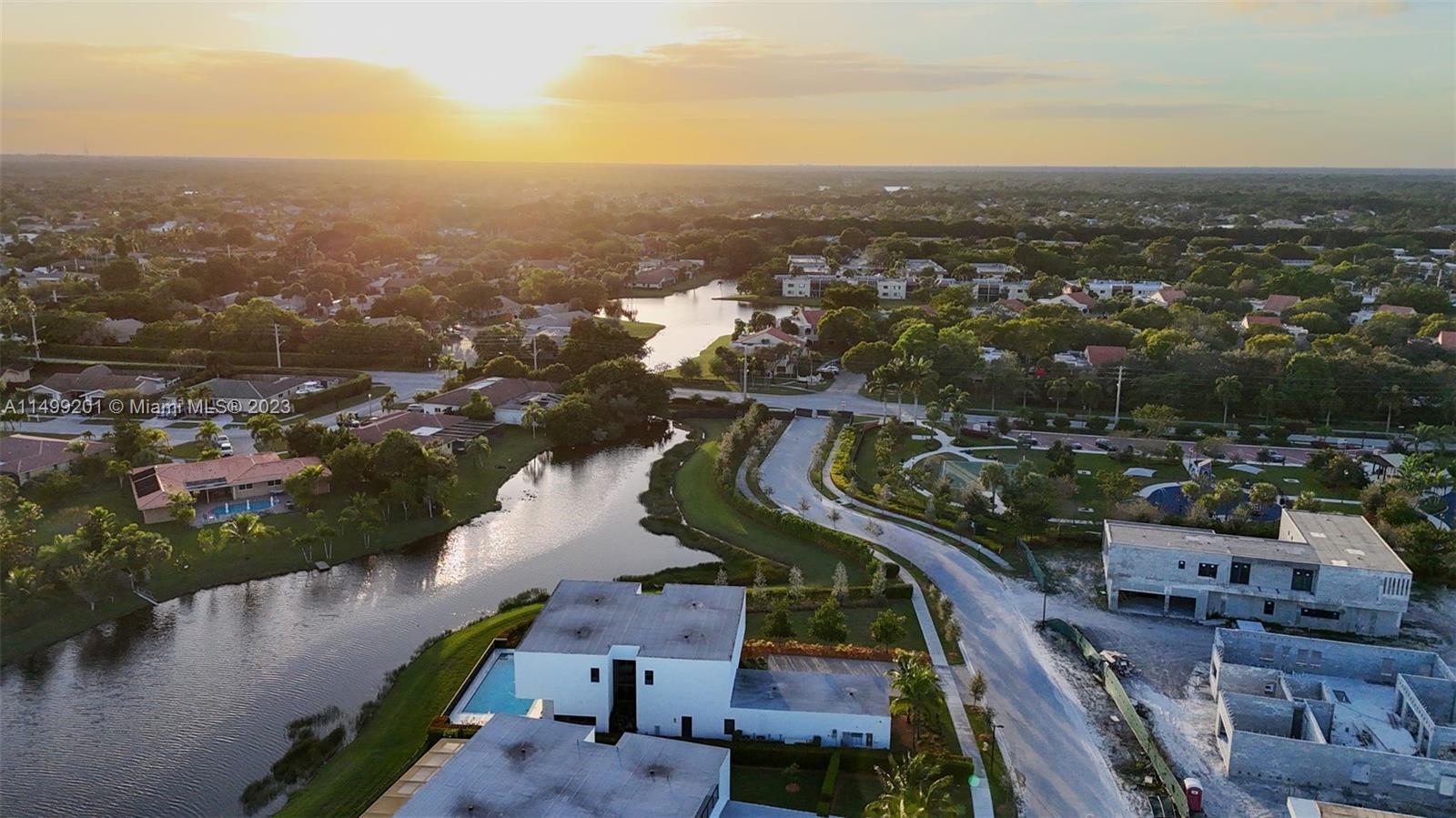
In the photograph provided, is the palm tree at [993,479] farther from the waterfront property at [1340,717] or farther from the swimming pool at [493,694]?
the swimming pool at [493,694]

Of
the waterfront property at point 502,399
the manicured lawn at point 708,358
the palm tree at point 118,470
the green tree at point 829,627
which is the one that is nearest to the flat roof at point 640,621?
the green tree at point 829,627

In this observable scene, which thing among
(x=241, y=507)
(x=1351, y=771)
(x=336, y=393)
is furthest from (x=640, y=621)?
(x=336, y=393)

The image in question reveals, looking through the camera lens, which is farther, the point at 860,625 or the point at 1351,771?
the point at 860,625

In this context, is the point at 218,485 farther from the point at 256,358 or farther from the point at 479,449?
the point at 256,358

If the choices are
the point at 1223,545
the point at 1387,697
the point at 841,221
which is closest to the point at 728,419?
the point at 1223,545

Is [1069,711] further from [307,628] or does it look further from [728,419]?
[728,419]

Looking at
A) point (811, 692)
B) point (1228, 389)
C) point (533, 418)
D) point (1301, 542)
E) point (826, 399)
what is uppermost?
point (1228, 389)
